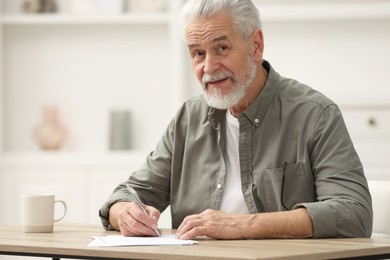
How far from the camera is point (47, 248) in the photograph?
6.73ft

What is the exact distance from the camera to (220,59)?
8.28 feet

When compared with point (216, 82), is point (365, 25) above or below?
above

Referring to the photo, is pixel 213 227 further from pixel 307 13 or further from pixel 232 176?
pixel 307 13

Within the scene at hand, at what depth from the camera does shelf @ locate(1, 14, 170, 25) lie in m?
4.85

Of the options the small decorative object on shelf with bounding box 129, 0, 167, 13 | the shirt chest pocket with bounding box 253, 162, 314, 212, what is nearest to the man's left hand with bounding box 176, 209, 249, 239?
the shirt chest pocket with bounding box 253, 162, 314, 212

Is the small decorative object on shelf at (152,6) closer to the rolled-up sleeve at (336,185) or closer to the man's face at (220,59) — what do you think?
the man's face at (220,59)

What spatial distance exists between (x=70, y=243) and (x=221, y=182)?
0.63 m

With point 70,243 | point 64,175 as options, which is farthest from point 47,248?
point 64,175

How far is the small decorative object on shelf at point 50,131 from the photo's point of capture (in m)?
5.02

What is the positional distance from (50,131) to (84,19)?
2.29 feet

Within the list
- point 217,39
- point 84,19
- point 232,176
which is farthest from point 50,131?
point 217,39

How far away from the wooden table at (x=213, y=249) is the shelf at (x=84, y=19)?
2736 millimetres

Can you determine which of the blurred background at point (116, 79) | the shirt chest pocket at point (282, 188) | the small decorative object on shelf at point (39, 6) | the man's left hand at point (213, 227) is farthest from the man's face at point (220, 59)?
the small decorative object on shelf at point (39, 6)

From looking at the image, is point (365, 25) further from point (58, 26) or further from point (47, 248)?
point (47, 248)
